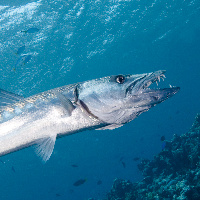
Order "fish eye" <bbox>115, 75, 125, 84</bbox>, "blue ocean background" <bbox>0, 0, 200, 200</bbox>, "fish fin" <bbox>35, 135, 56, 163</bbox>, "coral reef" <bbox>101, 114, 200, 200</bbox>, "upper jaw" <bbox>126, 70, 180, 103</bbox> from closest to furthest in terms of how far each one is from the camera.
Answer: "upper jaw" <bbox>126, 70, 180, 103</bbox>
"fish eye" <bbox>115, 75, 125, 84</bbox>
"fish fin" <bbox>35, 135, 56, 163</bbox>
"coral reef" <bbox>101, 114, 200, 200</bbox>
"blue ocean background" <bbox>0, 0, 200, 200</bbox>

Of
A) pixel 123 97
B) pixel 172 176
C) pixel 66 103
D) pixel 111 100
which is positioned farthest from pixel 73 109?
pixel 172 176

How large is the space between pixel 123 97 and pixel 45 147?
1.27 m

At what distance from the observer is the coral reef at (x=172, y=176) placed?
248 inches

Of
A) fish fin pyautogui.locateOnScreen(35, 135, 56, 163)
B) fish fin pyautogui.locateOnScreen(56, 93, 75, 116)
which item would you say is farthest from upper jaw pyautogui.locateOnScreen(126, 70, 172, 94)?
fish fin pyautogui.locateOnScreen(35, 135, 56, 163)

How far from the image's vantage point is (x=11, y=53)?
19.5 meters

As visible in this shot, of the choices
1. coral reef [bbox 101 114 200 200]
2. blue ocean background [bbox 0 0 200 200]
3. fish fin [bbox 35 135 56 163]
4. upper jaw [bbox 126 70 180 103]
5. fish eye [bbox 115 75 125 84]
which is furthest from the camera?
blue ocean background [bbox 0 0 200 200]

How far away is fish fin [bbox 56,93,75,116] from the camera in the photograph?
7.07ft

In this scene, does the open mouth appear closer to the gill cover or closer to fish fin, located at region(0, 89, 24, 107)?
the gill cover

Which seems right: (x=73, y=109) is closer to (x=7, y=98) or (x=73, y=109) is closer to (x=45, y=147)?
(x=45, y=147)

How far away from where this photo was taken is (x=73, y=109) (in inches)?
88.5

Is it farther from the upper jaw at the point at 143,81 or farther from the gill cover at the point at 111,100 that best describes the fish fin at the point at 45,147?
the upper jaw at the point at 143,81

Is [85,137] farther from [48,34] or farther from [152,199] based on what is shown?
[152,199]

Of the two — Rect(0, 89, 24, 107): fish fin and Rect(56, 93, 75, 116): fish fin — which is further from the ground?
Rect(0, 89, 24, 107): fish fin

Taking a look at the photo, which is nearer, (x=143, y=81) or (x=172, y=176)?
(x=143, y=81)
